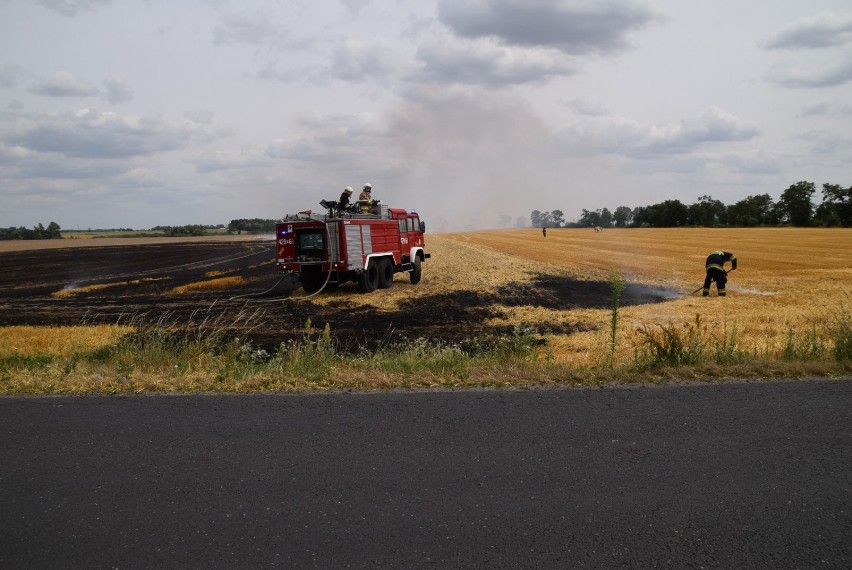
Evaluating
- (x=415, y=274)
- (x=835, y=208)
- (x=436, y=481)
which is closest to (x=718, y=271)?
(x=415, y=274)

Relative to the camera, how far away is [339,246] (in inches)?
794

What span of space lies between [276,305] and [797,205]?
366 ft

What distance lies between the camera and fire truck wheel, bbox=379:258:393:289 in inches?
890

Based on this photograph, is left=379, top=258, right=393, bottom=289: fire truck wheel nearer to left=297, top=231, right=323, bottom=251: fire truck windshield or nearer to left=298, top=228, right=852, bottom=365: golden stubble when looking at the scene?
left=298, top=228, right=852, bottom=365: golden stubble

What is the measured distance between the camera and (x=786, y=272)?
29.8 metres

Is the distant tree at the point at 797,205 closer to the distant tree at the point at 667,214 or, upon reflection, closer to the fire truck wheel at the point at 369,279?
the distant tree at the point at 667,214

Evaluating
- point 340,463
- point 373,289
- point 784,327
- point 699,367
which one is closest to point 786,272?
point 784,327

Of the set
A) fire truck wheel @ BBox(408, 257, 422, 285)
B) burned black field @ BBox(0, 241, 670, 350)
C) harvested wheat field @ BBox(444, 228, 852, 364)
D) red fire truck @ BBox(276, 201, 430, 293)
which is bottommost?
harvested wheat field @ BBox(444, 228, 852, 364)

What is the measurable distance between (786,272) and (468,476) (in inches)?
1195

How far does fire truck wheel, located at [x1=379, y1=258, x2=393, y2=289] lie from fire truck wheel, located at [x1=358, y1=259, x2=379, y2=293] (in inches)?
10.2

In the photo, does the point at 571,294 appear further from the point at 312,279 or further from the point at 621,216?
the point at 621,216

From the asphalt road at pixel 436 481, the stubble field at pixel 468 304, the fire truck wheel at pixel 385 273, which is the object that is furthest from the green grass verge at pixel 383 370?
the fire truck wheel at pixel 385 273

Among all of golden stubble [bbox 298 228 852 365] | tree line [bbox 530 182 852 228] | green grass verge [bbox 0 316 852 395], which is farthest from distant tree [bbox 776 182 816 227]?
green grass verge [bbox 0 316 852 395]

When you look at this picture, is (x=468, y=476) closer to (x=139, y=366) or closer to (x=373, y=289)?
(x=139, y=366)
